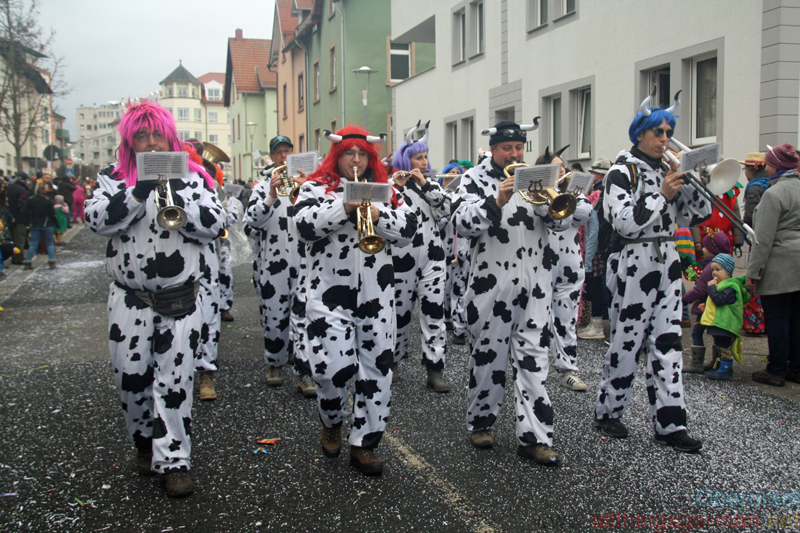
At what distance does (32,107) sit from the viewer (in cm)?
2736

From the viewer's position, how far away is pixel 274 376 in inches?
228

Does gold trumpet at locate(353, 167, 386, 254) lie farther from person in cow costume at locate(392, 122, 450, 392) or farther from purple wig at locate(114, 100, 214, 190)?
person in cow costume at locate(392, 122, 450, 392)

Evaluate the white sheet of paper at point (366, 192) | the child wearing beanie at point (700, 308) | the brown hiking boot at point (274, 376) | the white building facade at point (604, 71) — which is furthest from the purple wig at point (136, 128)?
the white building facade at point (604, 71)

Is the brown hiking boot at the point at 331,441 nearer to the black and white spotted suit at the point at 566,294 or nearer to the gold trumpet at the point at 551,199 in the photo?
the gold trumpet at the point at 551,199

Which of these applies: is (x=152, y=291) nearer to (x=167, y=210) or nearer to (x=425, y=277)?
(x=167, y=210)

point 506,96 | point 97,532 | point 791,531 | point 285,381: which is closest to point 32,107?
point 506,96

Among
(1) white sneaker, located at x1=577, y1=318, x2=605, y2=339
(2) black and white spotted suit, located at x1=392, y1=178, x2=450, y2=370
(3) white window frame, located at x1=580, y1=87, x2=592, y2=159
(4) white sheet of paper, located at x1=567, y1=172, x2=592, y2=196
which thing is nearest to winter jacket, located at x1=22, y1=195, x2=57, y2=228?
(3) white window frame, located at x1=580, y1=87, x2=592, y2=159

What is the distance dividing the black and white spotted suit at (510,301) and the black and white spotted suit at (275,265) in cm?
194

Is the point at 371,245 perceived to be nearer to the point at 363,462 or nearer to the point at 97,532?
the point at 363,462

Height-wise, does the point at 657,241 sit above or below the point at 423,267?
above

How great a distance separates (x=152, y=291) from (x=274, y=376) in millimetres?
2393

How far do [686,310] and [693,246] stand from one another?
0.97 meters

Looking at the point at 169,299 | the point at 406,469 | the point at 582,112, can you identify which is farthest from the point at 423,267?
the point at 582,112

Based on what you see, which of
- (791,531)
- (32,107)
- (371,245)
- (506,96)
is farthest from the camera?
(32,107)
